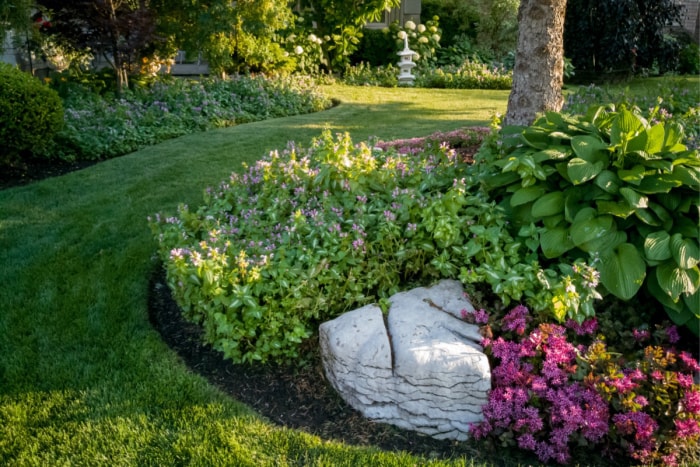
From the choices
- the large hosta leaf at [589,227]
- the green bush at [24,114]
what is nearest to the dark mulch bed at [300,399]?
the large hosta leaf at [589,227]

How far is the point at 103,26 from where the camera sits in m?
8.55

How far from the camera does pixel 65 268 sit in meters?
4.31

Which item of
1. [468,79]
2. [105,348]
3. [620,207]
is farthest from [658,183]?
[468,79]

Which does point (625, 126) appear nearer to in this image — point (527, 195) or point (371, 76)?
point (527, 195)

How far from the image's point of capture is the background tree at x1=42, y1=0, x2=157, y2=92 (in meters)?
8.39

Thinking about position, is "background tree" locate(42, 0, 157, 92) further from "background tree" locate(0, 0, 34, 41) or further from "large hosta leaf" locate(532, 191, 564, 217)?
"large hosta leaf" locate(532, 191, 564, 217)

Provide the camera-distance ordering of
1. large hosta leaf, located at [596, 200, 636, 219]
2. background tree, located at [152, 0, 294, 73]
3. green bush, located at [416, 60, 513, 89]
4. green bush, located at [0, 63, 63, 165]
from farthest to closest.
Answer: green bush, located at [416, 60, 513, 89] → background tree, located at [152, 0, 294, 73] → green bush, located at [0, 63, 63, 165] → large hosta leaf, located at [596, 200, 636, 219]

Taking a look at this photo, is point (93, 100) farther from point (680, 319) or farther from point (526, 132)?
point (680, 319)

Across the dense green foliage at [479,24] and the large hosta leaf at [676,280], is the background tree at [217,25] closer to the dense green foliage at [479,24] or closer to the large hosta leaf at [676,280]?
the dense green foliage at [479,24]

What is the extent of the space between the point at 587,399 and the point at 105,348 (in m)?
2.55

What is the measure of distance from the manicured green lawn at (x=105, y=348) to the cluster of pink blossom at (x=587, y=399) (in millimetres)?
325

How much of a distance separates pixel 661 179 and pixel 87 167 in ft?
18.9

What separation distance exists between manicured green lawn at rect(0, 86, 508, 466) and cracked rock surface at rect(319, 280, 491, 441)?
245mm

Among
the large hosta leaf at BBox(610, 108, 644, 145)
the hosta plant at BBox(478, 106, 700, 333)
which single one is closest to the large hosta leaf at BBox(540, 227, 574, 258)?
the hosta plant at BBox(478, 106, 700, 333)
